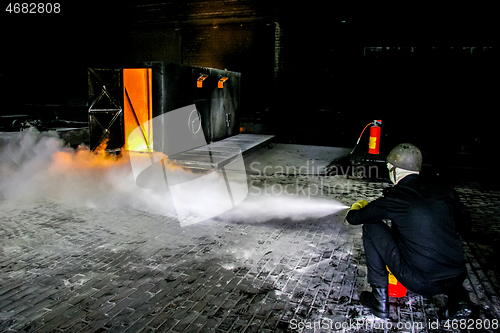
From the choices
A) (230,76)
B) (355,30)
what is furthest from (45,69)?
(355,30)

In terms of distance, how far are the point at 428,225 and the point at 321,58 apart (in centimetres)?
1196

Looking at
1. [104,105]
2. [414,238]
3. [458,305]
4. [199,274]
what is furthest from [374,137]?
[104,105]

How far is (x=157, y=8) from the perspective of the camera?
618 inches

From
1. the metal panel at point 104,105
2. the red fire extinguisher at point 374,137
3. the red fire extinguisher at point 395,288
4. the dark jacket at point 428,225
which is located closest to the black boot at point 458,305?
the dark jacket at point 428,225

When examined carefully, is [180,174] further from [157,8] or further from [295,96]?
[157,8]

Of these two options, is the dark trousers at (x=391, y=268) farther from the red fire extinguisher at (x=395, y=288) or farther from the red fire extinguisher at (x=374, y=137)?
the red fire extinguisher at (x=374, y=137)

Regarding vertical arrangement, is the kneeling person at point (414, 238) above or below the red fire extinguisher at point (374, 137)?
below

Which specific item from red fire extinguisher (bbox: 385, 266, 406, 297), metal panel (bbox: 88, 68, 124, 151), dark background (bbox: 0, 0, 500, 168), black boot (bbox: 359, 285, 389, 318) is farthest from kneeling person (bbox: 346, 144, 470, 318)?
dark background (bbox: 0, 0, 500, 168)

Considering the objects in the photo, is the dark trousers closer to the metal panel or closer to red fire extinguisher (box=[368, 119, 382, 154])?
red fire extinguisher (box=[368, 119, 382, 154])

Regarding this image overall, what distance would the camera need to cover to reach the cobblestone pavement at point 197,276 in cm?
341

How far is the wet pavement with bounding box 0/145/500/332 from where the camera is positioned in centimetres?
341

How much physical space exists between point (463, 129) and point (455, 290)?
11415mm

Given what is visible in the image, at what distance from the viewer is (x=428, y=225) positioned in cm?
308

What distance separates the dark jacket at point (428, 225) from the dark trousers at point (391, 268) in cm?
6
